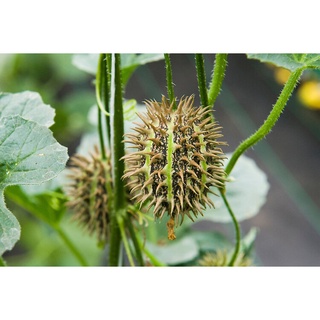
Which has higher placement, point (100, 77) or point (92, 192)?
point (100, 77)

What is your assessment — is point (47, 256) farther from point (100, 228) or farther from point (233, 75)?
point (233, 75)

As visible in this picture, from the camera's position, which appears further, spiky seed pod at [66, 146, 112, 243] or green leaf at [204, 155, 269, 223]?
green leaf at [204, 155, 269, 223]

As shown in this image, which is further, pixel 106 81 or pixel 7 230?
pixel 106 81

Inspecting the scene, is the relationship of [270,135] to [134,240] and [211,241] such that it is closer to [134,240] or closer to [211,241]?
[211,241]

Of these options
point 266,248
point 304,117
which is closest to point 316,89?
point 304,117

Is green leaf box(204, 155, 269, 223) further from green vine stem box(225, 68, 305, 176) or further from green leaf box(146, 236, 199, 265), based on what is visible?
green vine stem box(225, 68, 305, 176)

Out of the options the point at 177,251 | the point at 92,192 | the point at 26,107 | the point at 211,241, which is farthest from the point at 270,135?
the point at 26,107

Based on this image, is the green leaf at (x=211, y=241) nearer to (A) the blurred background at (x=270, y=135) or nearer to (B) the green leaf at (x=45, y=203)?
(B) the green leaf at (x=45, y=203)

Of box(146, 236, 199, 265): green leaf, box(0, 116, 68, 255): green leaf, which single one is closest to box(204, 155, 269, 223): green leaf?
box(146, 236, 199, 265): green leaf
